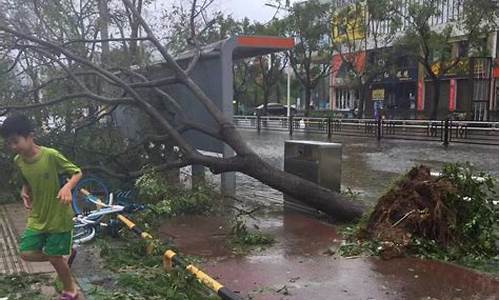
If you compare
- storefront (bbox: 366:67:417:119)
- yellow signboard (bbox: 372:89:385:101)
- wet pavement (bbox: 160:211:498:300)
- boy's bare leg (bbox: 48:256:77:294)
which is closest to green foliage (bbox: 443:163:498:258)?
wet pavement (bbox: 160:211:498:300)

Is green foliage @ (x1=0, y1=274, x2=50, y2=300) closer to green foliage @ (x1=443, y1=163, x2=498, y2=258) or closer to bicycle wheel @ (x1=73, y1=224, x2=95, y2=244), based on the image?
bicycle wheel @ (x1=73, y1=224, x2=95, y2=244)

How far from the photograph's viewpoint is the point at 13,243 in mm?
6906

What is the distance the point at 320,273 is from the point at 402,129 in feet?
67.9

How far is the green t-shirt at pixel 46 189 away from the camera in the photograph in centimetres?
459

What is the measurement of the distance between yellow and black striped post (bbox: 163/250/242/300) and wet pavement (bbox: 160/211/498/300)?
37 centimetres

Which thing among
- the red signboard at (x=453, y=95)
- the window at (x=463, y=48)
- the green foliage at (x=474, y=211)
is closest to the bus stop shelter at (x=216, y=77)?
the green foliage at (x=474, y=211)

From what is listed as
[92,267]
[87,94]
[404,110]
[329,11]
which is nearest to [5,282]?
[92,267]

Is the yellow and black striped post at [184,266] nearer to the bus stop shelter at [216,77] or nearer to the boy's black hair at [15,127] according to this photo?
the boy's black hair at [15,127]

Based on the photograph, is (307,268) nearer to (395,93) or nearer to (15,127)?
(15,127)

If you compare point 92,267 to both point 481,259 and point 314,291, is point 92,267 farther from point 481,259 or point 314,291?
point 481,259

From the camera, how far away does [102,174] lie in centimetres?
921

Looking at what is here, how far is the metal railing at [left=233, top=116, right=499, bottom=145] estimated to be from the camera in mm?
21656

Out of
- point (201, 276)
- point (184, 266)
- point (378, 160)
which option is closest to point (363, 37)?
point (378, 160)

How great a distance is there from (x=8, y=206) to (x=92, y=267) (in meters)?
4.20
